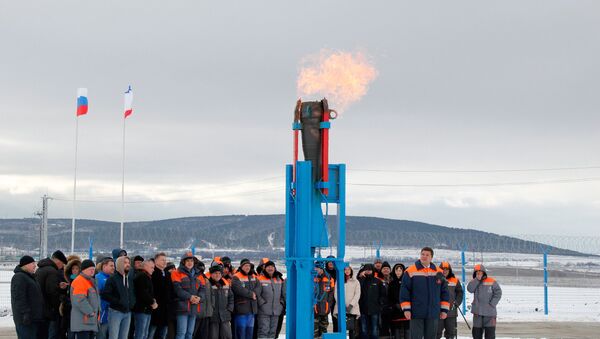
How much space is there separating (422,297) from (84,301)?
212 inches

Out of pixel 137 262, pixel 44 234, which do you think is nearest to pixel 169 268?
pixel 137 262

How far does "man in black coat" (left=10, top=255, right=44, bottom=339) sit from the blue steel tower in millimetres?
4362

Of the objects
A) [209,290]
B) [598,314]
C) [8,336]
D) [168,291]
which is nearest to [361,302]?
[209,290]

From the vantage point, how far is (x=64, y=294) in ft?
46.3

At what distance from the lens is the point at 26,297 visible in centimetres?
1373

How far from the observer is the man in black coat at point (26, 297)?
13.7m

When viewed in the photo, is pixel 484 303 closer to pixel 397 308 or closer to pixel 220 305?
pixel 397 308

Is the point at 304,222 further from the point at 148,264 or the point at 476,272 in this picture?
the point at 476,272

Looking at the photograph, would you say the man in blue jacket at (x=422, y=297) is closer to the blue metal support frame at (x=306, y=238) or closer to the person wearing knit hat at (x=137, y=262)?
the blue metal support frame at (x=306, y=238)

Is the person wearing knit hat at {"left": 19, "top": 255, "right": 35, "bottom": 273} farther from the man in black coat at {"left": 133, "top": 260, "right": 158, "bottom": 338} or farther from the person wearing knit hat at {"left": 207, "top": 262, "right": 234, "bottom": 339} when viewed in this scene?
the person wearing knit hat at {"left": 207, "top": 262, "right": 234, "bottom": 339}

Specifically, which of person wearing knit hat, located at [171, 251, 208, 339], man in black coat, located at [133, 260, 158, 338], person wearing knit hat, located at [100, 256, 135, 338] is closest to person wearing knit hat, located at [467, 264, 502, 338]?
person wearing knit hat, located at [171, 251, 208, 339]

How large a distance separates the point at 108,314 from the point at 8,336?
240 inches

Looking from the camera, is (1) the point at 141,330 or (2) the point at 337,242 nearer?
(2) the point at 337,242

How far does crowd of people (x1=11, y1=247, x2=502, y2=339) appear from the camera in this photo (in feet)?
45.0
